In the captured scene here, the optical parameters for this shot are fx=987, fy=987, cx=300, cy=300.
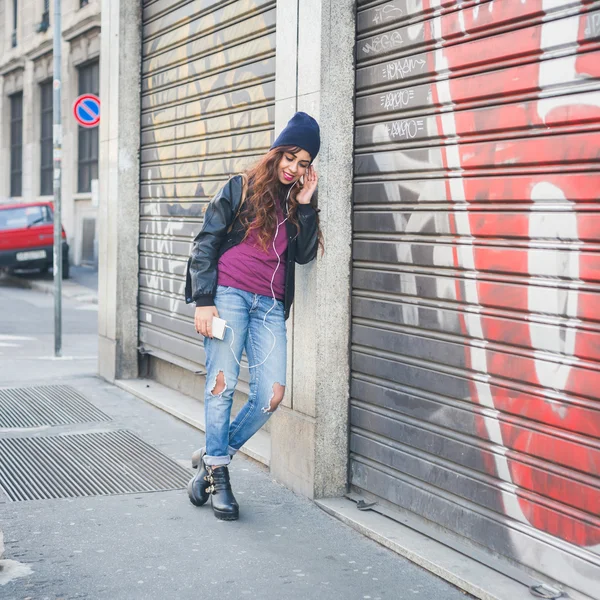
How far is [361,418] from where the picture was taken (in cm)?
507

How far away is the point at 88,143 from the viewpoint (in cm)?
2678

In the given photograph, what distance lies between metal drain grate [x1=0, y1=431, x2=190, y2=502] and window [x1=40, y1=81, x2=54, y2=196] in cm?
2559

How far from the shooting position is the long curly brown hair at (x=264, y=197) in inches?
187

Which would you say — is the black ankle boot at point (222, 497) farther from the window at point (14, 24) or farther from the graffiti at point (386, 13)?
the window at point (14, 24)

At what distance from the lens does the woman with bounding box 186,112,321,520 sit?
15.6 ft

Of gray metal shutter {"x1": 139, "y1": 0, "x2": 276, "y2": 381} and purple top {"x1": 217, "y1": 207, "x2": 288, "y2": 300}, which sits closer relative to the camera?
purple top {"x1": 217, "y1": 207, "x2": 288, "y2": 300}

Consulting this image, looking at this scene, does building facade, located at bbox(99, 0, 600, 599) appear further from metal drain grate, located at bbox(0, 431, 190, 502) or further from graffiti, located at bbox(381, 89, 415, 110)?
metal drain grate, located at bbox(0, 431, 190, 502)

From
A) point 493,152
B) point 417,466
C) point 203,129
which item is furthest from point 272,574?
point 203,129

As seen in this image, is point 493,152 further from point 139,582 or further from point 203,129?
point 203,129

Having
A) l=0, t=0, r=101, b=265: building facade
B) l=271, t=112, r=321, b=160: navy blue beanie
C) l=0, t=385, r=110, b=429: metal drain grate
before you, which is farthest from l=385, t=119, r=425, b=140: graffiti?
l=0, t=0, r=101, b=265: building facade

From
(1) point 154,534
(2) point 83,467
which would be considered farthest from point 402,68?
(2) point 83,467

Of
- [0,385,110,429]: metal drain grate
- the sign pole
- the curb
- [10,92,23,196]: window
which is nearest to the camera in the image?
[0,385,110,429]: metal drain grate

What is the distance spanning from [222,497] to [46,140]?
1114 inches

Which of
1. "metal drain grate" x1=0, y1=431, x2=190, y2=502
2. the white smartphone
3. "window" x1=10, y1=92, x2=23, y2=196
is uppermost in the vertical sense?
"window" x1=10, y1=92, x2=23, y2=196
